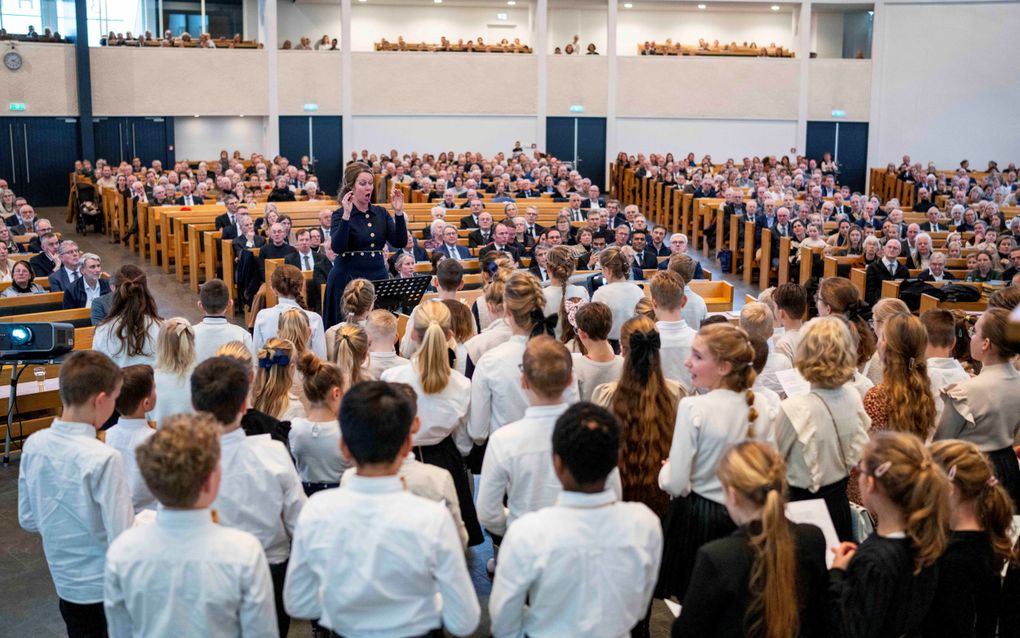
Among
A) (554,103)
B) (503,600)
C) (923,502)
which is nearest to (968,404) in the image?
(923,502)

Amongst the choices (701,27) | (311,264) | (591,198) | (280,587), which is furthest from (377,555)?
(701,27)

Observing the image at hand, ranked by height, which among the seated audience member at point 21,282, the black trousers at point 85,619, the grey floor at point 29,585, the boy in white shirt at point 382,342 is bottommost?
the grey floor at point 29,585

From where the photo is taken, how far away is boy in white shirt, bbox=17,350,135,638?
3172 millimetres

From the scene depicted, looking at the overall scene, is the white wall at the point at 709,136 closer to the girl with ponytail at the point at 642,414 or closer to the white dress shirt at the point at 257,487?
the girl with ponytail at the point at 642,414

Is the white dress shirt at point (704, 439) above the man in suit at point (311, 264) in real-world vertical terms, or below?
above

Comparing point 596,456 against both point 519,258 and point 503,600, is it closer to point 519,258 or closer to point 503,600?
point 503,600

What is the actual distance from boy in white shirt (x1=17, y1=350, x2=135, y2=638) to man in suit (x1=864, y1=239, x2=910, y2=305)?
31.9 feet

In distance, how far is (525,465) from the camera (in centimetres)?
333

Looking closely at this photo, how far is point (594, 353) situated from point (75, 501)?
209 centimetres

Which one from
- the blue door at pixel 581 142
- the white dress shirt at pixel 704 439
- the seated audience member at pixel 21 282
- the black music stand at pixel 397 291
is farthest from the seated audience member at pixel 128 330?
the blue door at pixel 581 142

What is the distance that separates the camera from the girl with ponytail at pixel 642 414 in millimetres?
3779

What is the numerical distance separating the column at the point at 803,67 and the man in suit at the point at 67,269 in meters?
19.6

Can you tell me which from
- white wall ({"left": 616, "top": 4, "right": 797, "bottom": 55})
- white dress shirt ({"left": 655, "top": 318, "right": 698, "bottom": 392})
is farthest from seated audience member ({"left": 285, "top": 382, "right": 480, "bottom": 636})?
white wall ({"left": 616, "top": 4, "right": 797, "bottom": 55})

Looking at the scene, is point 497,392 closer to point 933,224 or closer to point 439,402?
point 439,402
